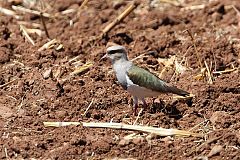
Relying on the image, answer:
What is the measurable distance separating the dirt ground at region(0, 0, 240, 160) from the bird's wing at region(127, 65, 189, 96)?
0.29 metres

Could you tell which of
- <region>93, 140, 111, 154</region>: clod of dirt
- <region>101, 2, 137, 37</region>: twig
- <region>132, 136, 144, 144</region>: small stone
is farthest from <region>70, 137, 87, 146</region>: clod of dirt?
<region>101, 2, 137, 37</region>: twig

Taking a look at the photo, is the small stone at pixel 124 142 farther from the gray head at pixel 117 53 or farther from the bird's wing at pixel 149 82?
the gray head at pixel 117 53

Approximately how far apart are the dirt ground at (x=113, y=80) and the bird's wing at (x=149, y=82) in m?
0.29

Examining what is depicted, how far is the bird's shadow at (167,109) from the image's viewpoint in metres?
8.70

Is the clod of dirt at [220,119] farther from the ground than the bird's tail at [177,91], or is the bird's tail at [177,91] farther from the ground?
the bird's tail at [177,91]

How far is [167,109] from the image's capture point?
882 cm

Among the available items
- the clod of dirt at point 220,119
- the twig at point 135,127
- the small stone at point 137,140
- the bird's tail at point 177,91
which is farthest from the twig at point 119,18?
the small stone at point 137,140

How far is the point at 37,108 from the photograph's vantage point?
8.78 metres

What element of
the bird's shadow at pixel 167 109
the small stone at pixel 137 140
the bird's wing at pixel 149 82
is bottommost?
the bird's shadow at pixel 167 109

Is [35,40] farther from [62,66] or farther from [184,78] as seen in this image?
[184,78]

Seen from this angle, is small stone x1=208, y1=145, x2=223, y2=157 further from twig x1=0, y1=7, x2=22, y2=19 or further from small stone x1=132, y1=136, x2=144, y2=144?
twig x1=0, y1=7, x2=22, y2=19

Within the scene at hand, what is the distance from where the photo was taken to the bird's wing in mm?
8609

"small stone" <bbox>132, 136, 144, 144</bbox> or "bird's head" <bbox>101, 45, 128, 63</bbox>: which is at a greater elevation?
"bird's head" <bbox>101, 45, 128, 63</bbox>

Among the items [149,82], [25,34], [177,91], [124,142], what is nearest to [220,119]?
[177,91]
